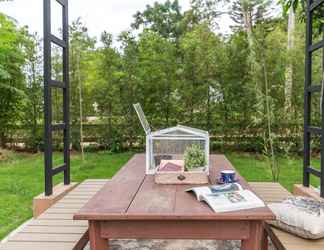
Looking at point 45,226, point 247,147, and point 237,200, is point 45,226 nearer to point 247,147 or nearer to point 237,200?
point 237,200

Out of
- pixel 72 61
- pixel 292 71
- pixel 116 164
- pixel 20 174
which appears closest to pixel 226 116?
pixel 292 71

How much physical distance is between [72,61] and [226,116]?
2.85 meters

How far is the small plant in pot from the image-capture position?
81.9 inches

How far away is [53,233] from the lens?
6.24 feet

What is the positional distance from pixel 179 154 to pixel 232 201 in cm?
66

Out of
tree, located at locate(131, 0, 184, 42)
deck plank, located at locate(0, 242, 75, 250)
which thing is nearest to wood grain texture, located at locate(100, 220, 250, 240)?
deck plank, located at locate(0, 242, 75, 250)

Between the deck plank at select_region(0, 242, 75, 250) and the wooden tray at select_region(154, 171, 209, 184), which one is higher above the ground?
the wooden tray at select_region(154, 171, 209, 184)

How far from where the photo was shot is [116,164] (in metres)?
5.47

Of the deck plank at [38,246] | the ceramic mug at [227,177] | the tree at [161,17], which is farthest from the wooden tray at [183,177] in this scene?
the tree at [161,17]

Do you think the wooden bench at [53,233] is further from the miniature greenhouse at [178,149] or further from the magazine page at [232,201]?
the magazine page at [232,201]

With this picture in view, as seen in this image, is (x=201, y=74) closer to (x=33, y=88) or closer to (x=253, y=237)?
(x=33, y=88)

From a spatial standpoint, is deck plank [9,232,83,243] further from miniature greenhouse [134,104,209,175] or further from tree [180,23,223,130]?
tree [180,23,223,130]

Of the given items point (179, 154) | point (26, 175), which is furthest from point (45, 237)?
point (26, 175)

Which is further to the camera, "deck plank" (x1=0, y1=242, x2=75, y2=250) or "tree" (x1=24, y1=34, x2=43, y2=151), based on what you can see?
"tree" (x1=24, y1=34, x2=43, y2=151)
